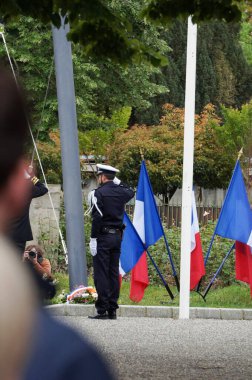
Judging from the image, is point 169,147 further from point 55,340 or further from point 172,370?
point 55,340

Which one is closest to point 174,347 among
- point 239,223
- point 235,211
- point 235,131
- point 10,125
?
point 239,223

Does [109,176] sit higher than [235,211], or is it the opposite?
[109,176]

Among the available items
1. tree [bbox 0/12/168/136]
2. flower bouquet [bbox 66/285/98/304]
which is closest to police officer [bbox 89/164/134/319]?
flower bouquet [bbox 66/285/98/304]

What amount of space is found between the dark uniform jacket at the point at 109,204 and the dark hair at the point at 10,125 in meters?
11.5

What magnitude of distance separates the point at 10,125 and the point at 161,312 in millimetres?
13051

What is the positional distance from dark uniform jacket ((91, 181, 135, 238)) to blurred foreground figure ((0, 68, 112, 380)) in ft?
37.7

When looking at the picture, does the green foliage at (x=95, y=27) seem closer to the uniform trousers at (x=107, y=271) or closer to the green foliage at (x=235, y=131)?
the uniform trousers at (x=107, y=271)

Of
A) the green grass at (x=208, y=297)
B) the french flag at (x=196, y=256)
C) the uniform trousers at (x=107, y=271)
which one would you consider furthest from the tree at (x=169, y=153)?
the uniform trousers at (x=107, y=271)

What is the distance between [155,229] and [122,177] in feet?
98.2

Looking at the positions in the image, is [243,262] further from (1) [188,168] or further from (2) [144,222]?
(1) [188,168]

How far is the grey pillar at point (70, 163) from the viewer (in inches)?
599

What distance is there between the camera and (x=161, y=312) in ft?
47.7

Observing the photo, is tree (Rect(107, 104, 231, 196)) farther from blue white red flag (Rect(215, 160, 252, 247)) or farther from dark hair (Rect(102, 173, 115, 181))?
dark hair (Rect(102, 173, 115, 181))

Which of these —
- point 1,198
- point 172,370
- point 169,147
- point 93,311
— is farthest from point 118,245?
point 169,147
